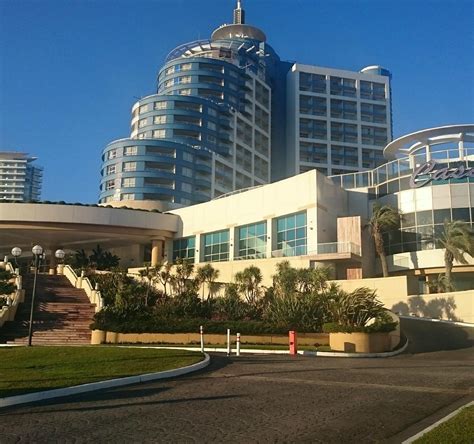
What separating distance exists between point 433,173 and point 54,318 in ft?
109

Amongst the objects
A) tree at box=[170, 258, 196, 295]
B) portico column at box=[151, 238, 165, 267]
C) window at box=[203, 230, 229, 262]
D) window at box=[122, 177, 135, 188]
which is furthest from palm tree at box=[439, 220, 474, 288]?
window at box=[122, 177, 135, 188]

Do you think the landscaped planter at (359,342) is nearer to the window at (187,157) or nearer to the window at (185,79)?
the window at (187,157)

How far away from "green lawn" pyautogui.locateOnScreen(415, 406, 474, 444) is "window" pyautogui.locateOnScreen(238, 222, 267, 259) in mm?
43152

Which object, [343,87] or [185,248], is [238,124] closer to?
[343,87]

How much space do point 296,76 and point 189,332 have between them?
10375 cm

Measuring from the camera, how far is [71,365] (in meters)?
14.5

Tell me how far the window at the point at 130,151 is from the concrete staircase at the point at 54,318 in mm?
56852

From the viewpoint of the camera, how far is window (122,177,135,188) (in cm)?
9419

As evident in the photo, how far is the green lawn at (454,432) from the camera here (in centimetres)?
677

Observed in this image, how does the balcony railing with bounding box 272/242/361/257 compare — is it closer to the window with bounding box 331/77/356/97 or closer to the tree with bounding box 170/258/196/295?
the tree with bounding box 170/258/196/295

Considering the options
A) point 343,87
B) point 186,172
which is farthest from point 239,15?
point 186,172

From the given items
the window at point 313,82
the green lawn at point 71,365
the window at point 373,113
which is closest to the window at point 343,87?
the window at point 313,82

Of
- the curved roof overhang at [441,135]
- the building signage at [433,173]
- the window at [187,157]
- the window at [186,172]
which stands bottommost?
the building signage at [433,173]

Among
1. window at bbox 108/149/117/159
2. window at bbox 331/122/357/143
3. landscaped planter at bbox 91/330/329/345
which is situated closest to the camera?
landscaped planter at bbox 91/330/329/345
